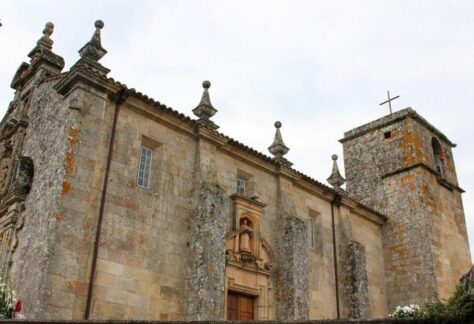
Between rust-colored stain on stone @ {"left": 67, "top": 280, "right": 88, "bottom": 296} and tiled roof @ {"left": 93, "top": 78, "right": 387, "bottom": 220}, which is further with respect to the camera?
tiled roof @ {"left": 93, "top": 78, "right": 387, "bottom": 220}

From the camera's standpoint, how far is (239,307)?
16297 millimetres

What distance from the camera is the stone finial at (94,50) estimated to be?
14.4 m

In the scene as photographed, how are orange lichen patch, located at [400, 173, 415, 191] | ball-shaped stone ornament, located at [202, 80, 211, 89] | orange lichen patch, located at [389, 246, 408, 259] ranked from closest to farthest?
ball-shaped stone ornament, located at [202, 80, 211, 89] < orange lichen patch, located at [389, 246, 408, 259] < orange lichen patch, located at [400, 173, 415, 191]

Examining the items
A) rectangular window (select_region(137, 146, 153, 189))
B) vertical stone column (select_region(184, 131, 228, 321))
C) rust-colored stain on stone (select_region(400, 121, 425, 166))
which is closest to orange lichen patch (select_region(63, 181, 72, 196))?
rectangular window (select_region(137, 146, 153, 189))

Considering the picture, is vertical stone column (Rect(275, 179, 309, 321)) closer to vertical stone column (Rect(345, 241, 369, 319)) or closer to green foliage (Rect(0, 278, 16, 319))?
vertical stone column (Rect(345, 241, 369, 319))

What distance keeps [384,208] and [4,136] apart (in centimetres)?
1747

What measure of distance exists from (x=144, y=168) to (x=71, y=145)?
8.51 feet

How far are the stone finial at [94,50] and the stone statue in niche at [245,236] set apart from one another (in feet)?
23.2

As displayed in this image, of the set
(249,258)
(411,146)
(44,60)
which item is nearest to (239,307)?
(249,258)

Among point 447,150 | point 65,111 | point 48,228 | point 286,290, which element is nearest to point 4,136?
point 65,111

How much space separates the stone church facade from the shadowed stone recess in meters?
0.04

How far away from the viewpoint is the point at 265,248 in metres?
17.9

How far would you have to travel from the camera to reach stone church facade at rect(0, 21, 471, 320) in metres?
12.7

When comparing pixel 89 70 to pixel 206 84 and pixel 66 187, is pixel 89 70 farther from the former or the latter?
pixel 206 84
